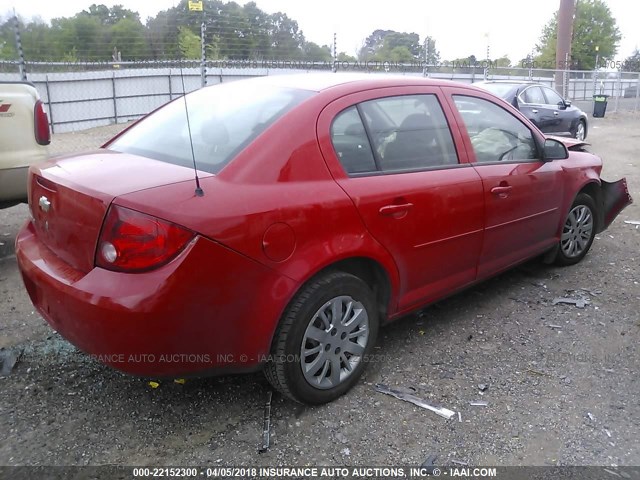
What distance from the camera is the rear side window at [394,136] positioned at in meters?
2.99

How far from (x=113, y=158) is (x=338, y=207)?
1.18 m

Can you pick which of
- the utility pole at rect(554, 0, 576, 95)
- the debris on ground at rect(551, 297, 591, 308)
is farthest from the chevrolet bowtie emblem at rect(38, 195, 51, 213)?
the utility pole at rect(554, 0, 576, 95)

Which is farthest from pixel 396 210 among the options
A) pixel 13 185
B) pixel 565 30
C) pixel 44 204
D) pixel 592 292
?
pixel 565 30

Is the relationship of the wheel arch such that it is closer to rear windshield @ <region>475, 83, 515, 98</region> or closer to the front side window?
the front side window

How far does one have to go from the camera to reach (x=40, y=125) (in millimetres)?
4941

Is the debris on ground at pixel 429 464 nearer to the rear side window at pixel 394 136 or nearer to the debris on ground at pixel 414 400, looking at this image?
the debris on ground at pixel 414 400

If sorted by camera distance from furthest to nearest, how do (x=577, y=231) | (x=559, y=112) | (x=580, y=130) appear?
1. (x=580, y=130)
2. (x=559, y=112)
3. (x=577, y=231)

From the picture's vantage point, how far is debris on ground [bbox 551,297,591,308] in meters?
4.24

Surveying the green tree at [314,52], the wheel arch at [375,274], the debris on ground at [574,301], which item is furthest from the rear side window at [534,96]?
the wheel arch at [375,274]

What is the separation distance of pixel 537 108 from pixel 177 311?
11.6 metres

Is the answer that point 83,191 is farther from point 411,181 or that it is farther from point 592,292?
point 592,292

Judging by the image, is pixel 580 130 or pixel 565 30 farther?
pixel 565 30

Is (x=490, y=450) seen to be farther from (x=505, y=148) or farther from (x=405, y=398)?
(x=505, y=148)

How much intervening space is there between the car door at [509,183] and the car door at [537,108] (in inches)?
320
